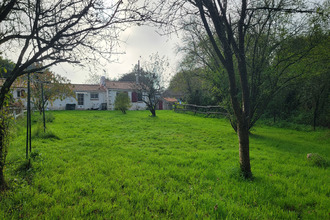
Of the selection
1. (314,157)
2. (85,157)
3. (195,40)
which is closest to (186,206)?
(85,157)

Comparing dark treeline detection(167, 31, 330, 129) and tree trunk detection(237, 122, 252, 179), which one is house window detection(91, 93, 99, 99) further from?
tree trunk detection(237, 122, 252, 179)

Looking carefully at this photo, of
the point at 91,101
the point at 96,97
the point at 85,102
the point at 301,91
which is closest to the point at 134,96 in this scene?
the point at 96,97

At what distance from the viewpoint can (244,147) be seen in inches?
146

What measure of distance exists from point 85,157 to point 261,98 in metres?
7.89

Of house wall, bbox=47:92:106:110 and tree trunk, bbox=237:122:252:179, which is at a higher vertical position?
house wall, bbox=47:92:106:110

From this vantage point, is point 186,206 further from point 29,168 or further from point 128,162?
point 29,168

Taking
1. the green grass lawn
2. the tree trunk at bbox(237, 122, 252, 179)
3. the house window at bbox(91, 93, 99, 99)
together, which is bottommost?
the green grass lawn

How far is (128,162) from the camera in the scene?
4.52 meters

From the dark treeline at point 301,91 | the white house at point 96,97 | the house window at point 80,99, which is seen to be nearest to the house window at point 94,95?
the white house at point 96,97

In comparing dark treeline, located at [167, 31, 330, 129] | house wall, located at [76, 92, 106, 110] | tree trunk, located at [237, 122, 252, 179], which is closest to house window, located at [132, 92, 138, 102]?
house wall, located at [76, 92, 106, 110]

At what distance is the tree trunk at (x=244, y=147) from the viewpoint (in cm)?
366

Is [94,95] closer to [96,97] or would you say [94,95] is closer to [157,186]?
[96,97]

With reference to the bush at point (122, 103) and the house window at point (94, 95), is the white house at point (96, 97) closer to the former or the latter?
the house window at point (94, 95)

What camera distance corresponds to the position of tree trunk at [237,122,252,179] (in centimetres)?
366
